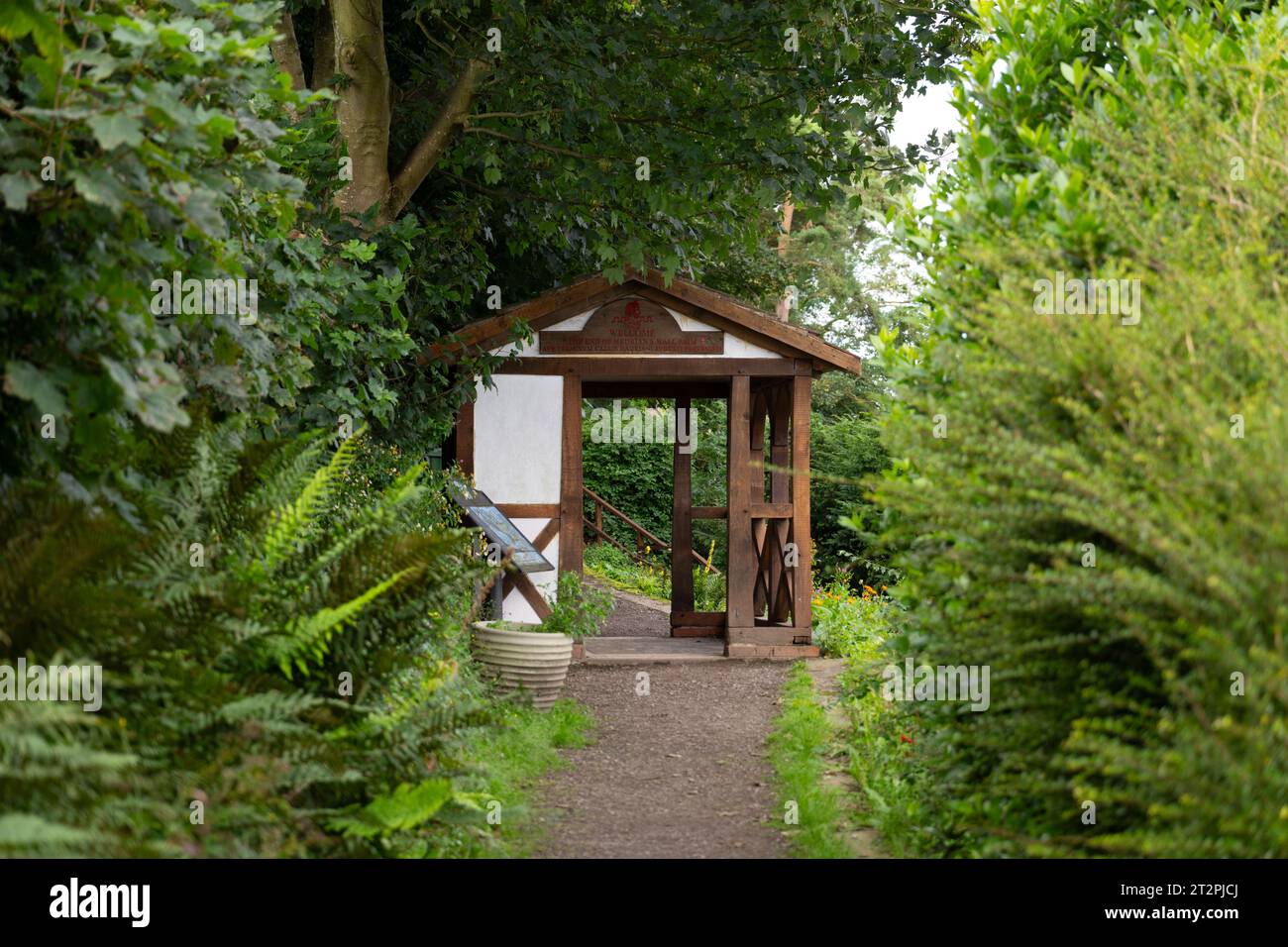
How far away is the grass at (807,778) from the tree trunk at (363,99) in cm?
503

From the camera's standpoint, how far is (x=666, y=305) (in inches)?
477

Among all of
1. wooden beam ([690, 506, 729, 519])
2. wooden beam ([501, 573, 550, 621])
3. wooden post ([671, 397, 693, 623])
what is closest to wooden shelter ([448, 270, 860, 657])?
wooden beam ([690, 506, 729, 519])

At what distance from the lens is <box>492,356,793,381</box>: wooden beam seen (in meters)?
12.0

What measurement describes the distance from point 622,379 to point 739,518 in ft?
5.90

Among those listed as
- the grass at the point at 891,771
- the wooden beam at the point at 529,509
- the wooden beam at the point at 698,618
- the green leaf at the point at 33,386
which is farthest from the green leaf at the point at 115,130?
the wooden beam at the point at 698,618

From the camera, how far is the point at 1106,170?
14.1 ft

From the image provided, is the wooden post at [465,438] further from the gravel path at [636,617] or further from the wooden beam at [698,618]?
A: the wooden beam at [698,618]

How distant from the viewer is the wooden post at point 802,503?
12430mm

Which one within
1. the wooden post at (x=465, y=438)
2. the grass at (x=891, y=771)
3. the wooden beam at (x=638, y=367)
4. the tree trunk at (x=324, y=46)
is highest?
the tree trunk at (x=324, y=46)

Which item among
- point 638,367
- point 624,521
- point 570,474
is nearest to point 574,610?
point 570,474

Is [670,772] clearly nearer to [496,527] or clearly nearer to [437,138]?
[496,527]

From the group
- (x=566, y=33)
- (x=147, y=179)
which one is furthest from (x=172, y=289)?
Answer: (x=566, y=33)

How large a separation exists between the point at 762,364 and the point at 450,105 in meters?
3.91
